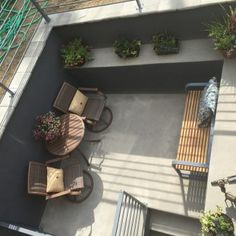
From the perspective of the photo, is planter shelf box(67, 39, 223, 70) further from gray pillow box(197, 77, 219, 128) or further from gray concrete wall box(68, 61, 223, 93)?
gray pillow box(197, 77, 219, 128)

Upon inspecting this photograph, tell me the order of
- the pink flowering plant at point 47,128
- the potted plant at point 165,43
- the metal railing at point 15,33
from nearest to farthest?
the potted plant at point 165,43 → the pink flowering plant at point 47,128 → the metal railing at point 15,33

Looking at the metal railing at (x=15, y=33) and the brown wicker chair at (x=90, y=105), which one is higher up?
the metal railing at (x=15, y=33)

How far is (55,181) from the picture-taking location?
638 centimetres

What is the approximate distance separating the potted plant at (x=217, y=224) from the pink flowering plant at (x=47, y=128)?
130 inches

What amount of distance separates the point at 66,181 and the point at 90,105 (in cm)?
171

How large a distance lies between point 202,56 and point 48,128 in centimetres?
→ 324

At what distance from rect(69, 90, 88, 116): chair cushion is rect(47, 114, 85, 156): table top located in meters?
0.20

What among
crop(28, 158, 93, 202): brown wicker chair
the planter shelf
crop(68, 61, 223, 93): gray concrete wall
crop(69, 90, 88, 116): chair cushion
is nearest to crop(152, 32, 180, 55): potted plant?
the planter shelf

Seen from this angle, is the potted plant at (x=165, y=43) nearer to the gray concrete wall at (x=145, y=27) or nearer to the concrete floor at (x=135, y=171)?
the gray concrete wall at (x=145, y=27)

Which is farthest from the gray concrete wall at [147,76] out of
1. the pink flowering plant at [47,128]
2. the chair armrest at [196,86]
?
the pink flowering plant at [47,128]

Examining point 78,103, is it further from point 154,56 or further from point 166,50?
point 166,50

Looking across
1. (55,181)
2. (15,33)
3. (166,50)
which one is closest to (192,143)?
(166,50)

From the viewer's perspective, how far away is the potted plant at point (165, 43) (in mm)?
6281

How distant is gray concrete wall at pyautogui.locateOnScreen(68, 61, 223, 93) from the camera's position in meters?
6.33
